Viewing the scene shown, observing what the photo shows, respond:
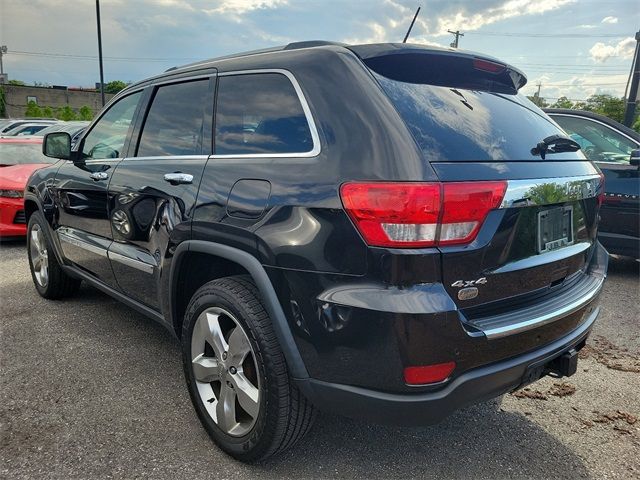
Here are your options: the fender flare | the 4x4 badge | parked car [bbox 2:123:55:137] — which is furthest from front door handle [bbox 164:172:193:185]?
parked car [bbox 2:123:55:137]

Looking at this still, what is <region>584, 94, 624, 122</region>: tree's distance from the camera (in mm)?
37169

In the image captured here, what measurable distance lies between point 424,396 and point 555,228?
941mm

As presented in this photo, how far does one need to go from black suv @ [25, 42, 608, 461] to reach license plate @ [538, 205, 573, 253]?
12mm

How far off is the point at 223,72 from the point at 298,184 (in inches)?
39.5

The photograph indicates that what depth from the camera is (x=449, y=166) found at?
1.81m

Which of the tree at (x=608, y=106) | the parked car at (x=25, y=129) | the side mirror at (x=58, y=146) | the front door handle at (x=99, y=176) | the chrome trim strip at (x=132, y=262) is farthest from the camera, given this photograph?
the tree at (x=608, y=106)

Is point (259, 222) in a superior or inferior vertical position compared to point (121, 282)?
superior

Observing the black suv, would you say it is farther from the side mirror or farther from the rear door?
the side mirror

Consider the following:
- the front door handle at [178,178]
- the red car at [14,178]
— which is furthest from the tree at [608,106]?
the front door handle at [178,178]

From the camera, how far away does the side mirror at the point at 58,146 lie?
3779 millimetres

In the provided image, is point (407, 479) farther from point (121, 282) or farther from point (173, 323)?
point (121, 282)

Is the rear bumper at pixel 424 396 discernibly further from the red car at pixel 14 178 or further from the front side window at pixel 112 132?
the red car at pixel 14 178

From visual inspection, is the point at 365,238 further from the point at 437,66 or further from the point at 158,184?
the point at 158,184

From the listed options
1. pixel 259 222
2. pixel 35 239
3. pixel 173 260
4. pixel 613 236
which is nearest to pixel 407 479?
pixel 259 222
